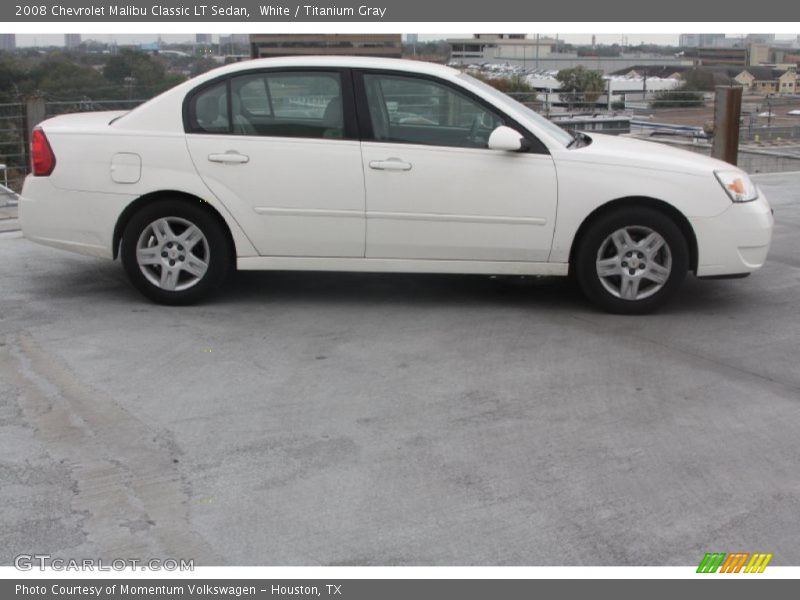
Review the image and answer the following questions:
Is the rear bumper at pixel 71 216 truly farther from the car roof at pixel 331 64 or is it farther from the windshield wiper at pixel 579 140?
the windshield wiper at pixel 579 140

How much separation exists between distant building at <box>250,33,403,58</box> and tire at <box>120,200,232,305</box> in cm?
150

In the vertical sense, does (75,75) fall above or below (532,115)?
above

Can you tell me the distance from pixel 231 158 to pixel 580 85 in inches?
450

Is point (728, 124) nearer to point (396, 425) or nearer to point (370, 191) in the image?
point (370, 191)

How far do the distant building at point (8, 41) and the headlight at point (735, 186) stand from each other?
245 inches

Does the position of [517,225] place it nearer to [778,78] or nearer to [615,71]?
[778,78]

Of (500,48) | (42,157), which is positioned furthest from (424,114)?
(500,48)

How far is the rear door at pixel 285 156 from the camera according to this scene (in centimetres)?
673

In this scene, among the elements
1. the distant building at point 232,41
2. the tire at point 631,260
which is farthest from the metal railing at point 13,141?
the tire at point 631,260

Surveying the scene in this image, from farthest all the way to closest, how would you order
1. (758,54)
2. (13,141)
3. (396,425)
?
(758,54)
(13,141)
(396,425)

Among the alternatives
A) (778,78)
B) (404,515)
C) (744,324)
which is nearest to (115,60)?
(744,324)

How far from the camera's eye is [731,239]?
681 centimetres

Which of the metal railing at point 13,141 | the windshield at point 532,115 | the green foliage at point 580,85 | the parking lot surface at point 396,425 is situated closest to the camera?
the parking lot surface at point 396,425

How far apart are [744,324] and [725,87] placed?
254 inches
